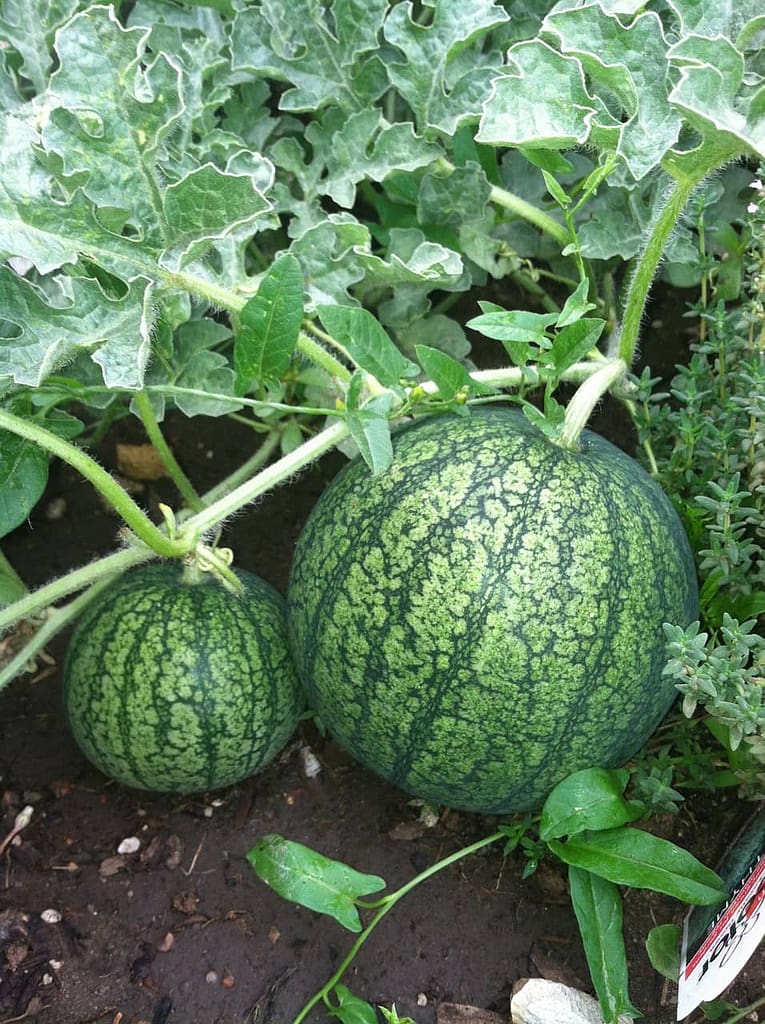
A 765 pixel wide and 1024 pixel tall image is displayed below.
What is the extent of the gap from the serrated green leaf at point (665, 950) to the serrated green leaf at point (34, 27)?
2.07m

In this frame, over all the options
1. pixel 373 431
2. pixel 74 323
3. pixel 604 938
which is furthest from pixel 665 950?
pixel 74 323

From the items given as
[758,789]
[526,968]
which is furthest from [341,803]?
[758,789]

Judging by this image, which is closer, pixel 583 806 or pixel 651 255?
pixel 583 806

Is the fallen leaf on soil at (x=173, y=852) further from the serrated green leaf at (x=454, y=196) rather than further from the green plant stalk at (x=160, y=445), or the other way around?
the serrated green leaf at (x=454, y=196)

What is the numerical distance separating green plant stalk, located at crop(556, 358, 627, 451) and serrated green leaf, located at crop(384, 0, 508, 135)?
1.84 ft

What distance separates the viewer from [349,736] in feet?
5.88

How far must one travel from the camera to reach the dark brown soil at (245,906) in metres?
1.78

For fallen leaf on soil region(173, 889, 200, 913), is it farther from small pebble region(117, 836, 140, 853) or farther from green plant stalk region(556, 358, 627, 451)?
green plant stalk region(556, 358, 627, 451)

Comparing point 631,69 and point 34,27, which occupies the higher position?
point 631,69

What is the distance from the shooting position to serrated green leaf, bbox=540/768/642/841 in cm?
164

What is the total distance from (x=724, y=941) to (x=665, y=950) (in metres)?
0.28

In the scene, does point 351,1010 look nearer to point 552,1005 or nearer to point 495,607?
point 552,1005

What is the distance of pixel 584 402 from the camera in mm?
1724

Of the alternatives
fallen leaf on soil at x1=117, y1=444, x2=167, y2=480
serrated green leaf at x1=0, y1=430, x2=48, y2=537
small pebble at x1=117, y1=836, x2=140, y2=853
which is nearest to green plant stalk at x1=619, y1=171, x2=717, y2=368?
serrated green leaf at x1=0, y1=430, x2=48, y2=537
